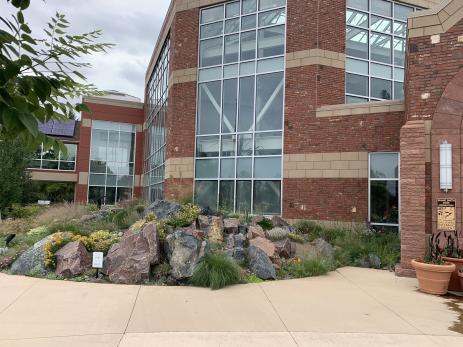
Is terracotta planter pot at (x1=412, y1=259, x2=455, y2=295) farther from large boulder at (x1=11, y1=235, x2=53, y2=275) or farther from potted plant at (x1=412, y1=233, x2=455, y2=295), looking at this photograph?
large boulder at (x1=11, y1=235, x2=53, y2=275)

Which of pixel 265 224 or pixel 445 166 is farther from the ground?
pixel 445 166

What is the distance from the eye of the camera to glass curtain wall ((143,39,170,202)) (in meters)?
22.3

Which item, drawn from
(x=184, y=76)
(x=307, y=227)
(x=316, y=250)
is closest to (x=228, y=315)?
(x=316, y=250)

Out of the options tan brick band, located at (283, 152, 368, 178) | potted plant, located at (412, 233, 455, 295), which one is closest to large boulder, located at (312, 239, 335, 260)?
potted plant, located at (412, 233, 455, 295)

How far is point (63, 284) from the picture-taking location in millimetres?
8328

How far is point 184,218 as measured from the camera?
37.3 ft

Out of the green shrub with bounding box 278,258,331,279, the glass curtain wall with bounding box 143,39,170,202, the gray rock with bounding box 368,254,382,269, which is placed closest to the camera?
the green shrub with bounding box 278,258,331,279

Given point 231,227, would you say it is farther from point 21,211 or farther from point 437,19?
point 21,211

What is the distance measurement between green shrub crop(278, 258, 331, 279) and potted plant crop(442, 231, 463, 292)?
101 inches

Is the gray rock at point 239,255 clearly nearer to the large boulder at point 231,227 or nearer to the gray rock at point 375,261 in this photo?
the large boulder at point 231,227

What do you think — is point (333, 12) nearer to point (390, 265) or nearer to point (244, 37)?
point (244, 37)

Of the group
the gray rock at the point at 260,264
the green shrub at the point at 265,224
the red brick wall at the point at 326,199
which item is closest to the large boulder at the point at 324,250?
the green shrub at the point at 265,224

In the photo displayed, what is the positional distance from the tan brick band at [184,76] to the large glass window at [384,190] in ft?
28.5

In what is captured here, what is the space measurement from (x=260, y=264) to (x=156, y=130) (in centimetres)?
1762
